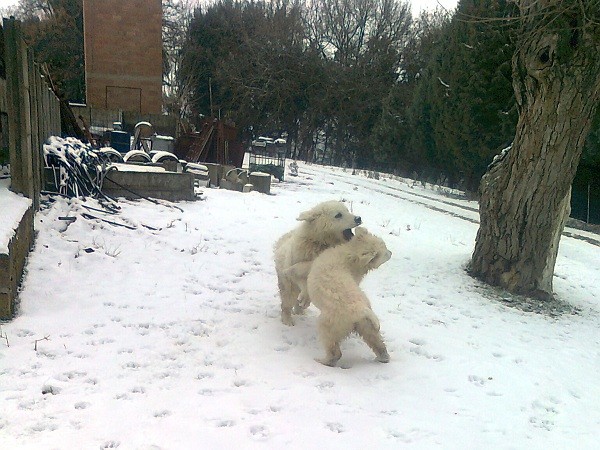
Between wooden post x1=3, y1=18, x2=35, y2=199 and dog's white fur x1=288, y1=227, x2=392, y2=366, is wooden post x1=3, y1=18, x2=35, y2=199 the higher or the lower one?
the higher one

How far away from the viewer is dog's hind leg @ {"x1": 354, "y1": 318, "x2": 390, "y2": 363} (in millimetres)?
3855

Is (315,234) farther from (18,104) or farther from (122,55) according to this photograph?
(122,55)

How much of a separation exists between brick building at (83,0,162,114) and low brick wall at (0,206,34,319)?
62.1 ft

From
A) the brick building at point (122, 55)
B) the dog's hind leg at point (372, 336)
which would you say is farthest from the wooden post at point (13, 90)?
the brick building at point (122, 55)

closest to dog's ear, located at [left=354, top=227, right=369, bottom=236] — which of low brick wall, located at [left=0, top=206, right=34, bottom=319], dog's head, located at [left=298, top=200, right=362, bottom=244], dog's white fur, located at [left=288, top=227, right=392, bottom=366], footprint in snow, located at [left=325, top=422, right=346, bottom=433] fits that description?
dog's white fur, located at [left=288, top=227, right=392, bottom=366]

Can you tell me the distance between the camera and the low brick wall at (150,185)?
847 centimetres

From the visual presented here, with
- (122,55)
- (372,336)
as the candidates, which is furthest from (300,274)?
(122,55)

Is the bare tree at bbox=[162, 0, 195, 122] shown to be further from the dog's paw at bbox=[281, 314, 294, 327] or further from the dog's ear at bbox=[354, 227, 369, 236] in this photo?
the dog's ear at bbox=[354, 227, 369, 236]

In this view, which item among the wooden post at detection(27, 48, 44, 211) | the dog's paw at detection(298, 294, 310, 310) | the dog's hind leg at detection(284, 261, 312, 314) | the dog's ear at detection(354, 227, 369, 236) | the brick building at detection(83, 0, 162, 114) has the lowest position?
the dog's paw at detection(298, 294, 310, 310)

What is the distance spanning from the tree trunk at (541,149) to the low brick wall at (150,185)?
211 inches

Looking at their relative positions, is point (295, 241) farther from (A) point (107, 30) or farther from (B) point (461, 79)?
(A) point (107, 30)

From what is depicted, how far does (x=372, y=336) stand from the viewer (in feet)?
12.9

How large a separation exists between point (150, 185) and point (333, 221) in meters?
5.40

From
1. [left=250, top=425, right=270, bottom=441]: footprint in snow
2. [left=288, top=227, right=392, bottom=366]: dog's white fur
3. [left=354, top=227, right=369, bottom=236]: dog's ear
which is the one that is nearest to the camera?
[left=250, top=425, right=270, bottom=441]: footprint in snow
